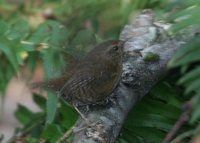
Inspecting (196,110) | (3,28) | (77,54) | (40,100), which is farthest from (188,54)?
(40,100)

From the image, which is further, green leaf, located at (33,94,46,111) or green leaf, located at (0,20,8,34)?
green leaf, located at (33,94,46,111)

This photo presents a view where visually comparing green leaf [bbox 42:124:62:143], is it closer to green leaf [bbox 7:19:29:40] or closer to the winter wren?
the winter wren

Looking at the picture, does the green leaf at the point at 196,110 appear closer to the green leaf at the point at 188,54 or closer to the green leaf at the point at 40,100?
the green leaf at the point at 188,54

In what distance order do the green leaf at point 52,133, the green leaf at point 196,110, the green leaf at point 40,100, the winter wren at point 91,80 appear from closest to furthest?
the green leaf at point 196,110 < the winter wren at point 91,80 < the green leaf at point 52,133 < the green leaf at point 40,100

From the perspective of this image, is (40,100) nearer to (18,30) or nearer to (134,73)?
(18,30)

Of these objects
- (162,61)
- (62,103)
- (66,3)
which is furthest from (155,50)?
(66,3)

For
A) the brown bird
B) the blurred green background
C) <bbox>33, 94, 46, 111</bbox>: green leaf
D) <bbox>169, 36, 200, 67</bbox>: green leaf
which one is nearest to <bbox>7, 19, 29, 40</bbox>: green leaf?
the blurred green background

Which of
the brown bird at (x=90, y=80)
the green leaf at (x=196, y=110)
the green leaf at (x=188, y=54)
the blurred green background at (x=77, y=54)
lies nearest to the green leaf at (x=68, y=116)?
the blurred green background at (x=77, y=54)
